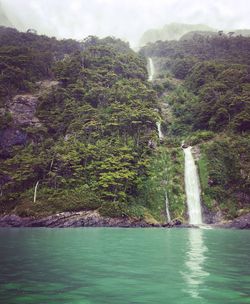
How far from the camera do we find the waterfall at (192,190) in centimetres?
3731

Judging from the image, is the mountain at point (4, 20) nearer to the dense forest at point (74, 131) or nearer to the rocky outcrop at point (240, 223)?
the dense forest at point (74, 131)

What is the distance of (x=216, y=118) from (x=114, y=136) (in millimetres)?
14719

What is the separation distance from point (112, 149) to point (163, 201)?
29.2 feet

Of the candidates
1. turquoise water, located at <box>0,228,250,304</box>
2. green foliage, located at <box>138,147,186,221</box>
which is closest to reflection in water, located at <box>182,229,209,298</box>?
turquoise water, located at <box>0,228,250,304</box>

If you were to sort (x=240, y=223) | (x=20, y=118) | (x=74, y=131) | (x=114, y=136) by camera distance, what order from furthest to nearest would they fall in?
(x=20, y=118) → (x=74, y=131) → (x=114, y=136) → (x=240, y=223)

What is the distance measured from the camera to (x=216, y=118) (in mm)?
50375

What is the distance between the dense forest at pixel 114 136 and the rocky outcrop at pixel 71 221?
32.5 inches

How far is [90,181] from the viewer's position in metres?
40.7

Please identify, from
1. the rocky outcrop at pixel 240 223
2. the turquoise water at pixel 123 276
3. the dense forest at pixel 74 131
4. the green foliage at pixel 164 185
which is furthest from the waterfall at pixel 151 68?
the turquoise water at pixel 123 276

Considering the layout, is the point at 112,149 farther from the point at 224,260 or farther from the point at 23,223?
the point at 224,260

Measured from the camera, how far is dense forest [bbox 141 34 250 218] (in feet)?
129

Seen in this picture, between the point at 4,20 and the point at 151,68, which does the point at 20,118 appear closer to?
the point at 151,68

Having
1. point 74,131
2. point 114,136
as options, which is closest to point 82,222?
point 114,136

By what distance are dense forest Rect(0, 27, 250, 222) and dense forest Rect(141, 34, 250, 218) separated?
0.47 feet
